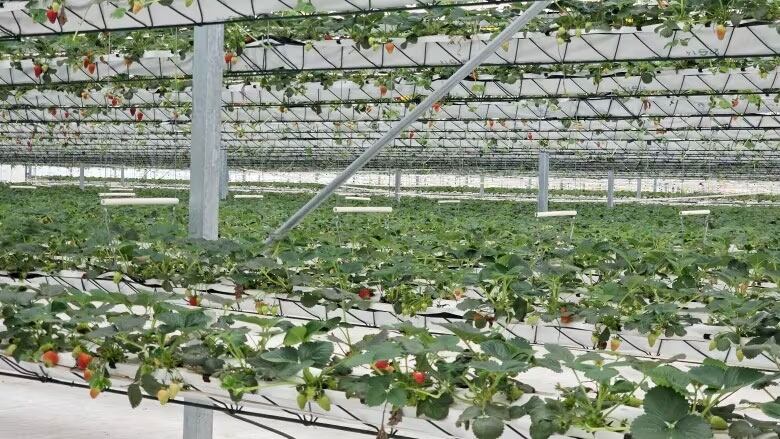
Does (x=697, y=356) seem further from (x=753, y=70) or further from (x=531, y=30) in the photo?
(x=753, y=70)

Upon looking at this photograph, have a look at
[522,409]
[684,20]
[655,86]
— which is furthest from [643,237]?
[522,409]

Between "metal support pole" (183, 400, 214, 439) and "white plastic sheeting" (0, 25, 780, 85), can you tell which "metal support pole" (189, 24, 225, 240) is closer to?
"metal support pole" (183, 400, 214, 439)

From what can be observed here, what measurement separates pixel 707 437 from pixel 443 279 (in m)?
3.55

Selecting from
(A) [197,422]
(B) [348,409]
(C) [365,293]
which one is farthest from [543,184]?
(B) [348,409]

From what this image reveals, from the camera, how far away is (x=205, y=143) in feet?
26.3

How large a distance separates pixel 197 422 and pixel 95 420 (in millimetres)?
1921

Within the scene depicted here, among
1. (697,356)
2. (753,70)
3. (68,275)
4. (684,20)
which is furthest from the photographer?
(753,70)

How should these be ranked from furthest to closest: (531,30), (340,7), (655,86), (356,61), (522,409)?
1. (655,86)
2. (356,61)
3. (531,30)
4. (340,7)
5. (522,409)

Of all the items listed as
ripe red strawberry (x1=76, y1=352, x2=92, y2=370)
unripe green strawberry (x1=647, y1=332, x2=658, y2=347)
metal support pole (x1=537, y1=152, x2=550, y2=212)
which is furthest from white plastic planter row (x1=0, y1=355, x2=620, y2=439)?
metal support pole (x1=537, y1=152, x2=550, y2=212)

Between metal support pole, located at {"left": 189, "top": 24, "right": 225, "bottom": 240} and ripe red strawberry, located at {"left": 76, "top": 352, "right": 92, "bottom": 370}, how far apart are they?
3551 mm

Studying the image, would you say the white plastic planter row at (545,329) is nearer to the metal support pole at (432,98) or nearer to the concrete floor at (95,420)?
the metal support pole at (432,98)

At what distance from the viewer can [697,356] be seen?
217 inches

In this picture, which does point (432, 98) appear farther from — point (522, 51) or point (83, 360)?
Answer: point (522, 51)

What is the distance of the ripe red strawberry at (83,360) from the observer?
4500mm
